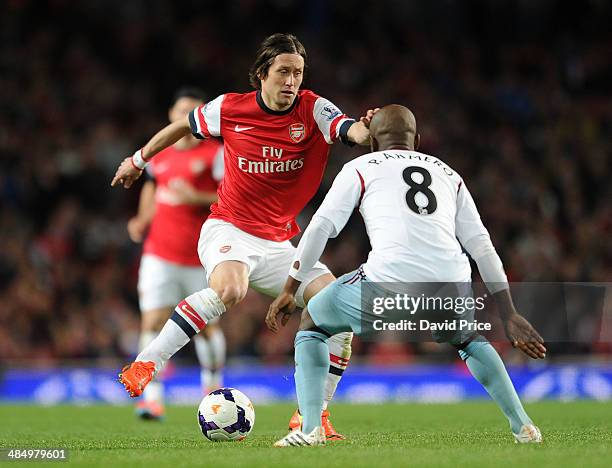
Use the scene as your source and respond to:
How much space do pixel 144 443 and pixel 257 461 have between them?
61.5 inches

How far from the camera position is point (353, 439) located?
6.04 metres

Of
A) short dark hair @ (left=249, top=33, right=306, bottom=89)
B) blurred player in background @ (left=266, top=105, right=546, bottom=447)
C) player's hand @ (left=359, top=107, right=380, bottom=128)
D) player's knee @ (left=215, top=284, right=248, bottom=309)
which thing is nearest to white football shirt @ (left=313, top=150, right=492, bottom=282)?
blurred player in background @ (left=266, top=105, right=546, bottom=447)

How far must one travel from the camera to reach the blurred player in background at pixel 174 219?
9102 mm

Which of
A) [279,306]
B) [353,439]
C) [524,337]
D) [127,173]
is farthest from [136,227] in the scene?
[524,337]

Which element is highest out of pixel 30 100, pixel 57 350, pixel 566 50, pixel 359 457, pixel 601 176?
pixel 566 50

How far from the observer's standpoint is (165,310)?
9.14 meters

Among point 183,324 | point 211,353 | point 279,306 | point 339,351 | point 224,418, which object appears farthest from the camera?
point 211,353

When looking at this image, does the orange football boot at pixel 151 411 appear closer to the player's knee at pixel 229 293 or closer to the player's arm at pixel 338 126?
the player's knee at pixel 229 293

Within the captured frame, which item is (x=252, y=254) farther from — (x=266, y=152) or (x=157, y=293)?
(x=157, y=293)

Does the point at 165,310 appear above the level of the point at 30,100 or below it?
below

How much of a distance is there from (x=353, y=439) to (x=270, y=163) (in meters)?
1.79

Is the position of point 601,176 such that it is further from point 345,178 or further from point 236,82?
point 345,178

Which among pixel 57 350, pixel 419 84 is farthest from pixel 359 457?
pixel 419 84

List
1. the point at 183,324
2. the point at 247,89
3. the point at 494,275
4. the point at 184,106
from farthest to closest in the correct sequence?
the point at 247,89, the point at 184,106, the point at 183,324, the point at 494,275
